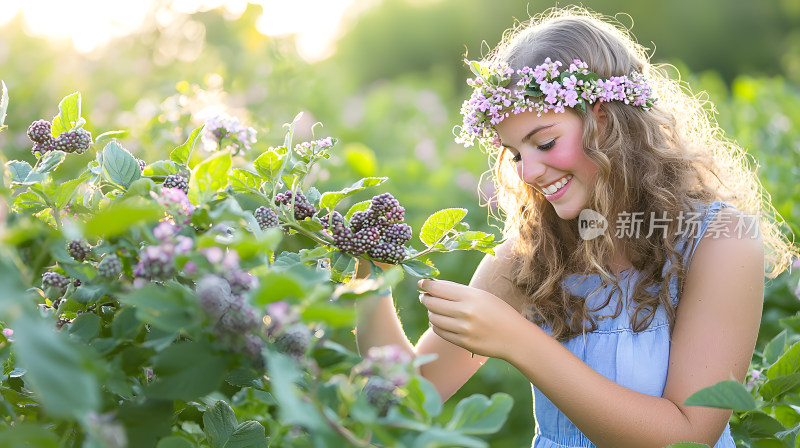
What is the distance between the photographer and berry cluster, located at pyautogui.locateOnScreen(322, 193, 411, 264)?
1.31 metres

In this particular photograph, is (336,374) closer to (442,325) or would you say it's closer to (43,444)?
(43,444)

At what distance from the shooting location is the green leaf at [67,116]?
1237mm

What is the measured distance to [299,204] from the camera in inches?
52.4

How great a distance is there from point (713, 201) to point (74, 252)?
166 centimetres

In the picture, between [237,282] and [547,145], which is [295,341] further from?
[547,145]

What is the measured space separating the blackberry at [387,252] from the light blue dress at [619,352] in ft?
2.77

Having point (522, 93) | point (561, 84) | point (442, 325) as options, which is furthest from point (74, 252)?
point (561, 84)

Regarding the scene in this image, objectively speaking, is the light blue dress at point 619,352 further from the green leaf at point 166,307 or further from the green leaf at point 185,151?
the green leaf at point 166,307

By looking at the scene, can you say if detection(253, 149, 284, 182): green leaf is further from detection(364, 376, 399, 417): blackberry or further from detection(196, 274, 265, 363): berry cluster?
detection(364, 376, 399, 417): blackberry

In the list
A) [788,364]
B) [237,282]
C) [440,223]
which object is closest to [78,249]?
[237,282]

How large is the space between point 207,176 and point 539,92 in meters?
1.14

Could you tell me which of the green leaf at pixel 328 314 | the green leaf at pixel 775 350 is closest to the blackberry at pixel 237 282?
the green leaf at pixel 328 314

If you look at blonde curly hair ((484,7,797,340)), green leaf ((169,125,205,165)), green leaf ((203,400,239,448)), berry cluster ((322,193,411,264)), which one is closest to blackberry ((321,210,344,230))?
berry cluster ((322,193,411,264))

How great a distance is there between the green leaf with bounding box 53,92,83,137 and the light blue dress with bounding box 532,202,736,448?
138 centimetres
